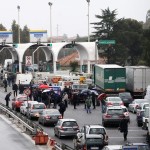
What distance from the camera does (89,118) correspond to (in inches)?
1649

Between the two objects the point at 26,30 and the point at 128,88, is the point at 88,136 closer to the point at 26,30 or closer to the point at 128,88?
the point at 128,88

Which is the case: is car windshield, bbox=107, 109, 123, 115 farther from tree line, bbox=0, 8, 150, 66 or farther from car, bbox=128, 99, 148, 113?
tree line, bbox=0, 8, 150, 66

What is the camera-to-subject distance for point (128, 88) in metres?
57.9

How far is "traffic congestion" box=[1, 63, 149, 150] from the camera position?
27438mm

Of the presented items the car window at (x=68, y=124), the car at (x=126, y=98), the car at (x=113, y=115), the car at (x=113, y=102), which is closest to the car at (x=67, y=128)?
the car window at (x=68, y=124)

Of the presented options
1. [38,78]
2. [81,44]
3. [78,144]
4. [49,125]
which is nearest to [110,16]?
[81,44]

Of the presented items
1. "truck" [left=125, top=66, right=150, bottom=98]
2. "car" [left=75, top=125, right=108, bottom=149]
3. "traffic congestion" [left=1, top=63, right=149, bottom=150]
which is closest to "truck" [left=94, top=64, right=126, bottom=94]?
"traffic congestion" [left=1, top=63, right=149, bottom=150]

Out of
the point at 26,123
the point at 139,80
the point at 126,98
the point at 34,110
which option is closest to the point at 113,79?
the point at 139,80

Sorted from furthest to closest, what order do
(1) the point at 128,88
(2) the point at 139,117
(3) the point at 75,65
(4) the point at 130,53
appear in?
(4) the point at 130,53 < (3) the point at 75,65 < (1) the point at 128,88 < (2) the point at 139,117

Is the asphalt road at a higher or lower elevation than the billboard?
lower

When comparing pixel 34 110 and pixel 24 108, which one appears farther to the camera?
pixel 24 108

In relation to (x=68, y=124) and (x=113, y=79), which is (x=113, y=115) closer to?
(x=68, y=124)

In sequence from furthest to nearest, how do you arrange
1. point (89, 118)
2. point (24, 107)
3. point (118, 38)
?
point (118, 38) < point (24, 107) < point (89, 118)

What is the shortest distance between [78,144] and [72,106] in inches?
1005
